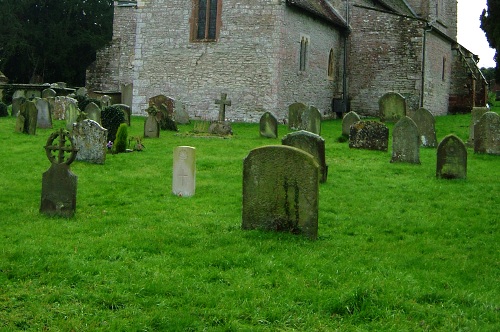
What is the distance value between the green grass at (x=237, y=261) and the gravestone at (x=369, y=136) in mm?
4191

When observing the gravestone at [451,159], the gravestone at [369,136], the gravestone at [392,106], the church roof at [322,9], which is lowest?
the gravestone at [451,159]

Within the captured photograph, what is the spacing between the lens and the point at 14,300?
187 inches

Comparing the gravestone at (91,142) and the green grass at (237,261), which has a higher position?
the gravestone at (91,142)

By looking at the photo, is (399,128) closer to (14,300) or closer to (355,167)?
(355,167)

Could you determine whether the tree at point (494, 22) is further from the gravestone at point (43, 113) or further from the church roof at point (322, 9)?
the gravestone at point (43, 113)

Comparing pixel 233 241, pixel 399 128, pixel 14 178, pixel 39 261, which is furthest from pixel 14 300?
pixel 399 128

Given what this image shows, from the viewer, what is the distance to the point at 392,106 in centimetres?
2114

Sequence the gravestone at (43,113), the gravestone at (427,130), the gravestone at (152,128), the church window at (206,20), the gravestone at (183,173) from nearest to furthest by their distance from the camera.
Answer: the gravestone at (183,173) < the gravestone at (427,130) < the gravestone at (152,128) < the gravestone at (43,113) < the church window at (206,20)

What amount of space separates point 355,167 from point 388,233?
4.88 metres

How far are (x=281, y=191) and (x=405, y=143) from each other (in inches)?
254

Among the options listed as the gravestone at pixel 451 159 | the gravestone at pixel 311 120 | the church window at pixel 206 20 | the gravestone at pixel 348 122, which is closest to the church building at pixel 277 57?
the church window at pixel 206 20

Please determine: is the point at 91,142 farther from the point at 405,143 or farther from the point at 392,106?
the point at 392,106

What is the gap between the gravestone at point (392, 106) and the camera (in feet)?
68.9

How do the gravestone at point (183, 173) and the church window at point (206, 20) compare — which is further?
the church window at point (206, 20)
